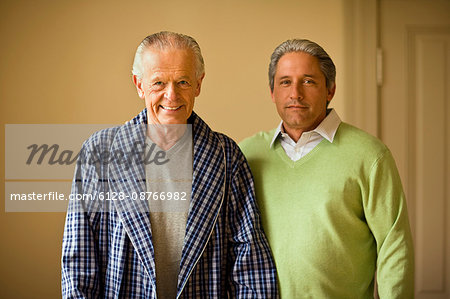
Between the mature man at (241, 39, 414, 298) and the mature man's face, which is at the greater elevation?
the mature man's face

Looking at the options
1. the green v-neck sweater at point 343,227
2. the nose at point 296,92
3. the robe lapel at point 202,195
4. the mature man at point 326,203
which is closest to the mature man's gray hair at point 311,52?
the mature man at point 326,203

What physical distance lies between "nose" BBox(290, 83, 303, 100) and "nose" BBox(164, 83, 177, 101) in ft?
1.26

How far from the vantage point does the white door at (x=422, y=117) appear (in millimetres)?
2420

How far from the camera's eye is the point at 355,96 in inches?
94.2

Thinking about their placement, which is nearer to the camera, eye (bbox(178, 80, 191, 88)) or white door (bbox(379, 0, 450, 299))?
eye (bbox(178, 80, 191, 88))

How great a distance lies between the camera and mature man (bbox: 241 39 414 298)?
1.44 metres

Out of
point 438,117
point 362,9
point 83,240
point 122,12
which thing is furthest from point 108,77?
point 438,117

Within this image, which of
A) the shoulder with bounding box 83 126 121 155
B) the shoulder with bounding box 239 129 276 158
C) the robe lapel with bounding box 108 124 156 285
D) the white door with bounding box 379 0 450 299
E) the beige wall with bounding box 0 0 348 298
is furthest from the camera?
the white door with bounding box 379 0 450 299

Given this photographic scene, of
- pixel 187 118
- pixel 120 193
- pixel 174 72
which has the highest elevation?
pixel 174 72

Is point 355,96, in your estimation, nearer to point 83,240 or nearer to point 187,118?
point 187,118

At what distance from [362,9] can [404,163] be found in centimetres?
83

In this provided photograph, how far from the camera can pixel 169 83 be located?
1.40m

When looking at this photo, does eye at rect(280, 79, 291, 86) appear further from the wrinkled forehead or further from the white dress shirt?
the wrinkled forehead

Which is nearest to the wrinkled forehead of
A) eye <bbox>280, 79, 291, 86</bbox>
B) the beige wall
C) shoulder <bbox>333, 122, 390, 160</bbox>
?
eye <bbox>280, 79, 291, 86</bbox>
